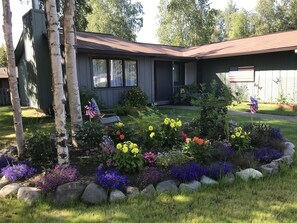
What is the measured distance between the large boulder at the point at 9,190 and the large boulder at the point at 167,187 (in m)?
1.77

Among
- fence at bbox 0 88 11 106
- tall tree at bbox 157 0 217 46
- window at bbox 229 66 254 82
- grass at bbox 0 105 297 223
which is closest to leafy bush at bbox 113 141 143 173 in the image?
grass at bbox 0 105 297 223

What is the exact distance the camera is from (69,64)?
4.88 metres

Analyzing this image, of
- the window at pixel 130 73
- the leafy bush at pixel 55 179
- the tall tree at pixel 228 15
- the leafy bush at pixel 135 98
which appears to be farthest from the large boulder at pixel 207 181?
the tall tree at pixel 228 15

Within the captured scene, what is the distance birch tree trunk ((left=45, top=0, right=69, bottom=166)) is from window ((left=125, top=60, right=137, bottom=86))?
8491 mm

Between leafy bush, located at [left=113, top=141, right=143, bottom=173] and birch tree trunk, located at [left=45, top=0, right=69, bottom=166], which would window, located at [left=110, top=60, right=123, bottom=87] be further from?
leafy bush, located at [left=113, top=141, right=143, bottom=173]

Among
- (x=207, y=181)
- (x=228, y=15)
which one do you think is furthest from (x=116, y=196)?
(x=228, y=15)

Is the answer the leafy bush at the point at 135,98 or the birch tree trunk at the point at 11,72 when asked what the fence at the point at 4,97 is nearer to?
the leafy bush at the point at 135,98

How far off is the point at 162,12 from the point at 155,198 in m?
31.3

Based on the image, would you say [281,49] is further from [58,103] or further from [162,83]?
[58,103]

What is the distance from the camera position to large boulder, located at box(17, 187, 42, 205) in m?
3.17

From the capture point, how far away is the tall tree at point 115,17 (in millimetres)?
30953

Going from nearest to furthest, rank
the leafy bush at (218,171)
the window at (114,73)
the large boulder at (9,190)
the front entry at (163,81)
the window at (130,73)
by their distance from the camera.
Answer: the large boulder at (9,190) < the leafy bush at (218,171) < the window at (114,73) < the window at (130,73) < the front entry at (163,81)

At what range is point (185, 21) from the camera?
1222 inches

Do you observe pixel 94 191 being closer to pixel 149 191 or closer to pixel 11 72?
pixel 149 191
